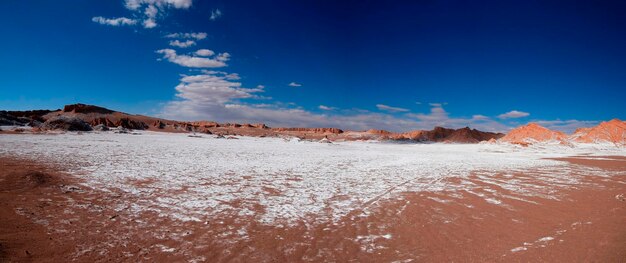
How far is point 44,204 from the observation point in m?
5.95

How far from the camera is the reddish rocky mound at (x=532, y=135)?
4613cm

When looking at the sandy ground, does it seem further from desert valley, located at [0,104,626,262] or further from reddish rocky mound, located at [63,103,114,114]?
reddish rocky mound, located at [63,103,114,114]

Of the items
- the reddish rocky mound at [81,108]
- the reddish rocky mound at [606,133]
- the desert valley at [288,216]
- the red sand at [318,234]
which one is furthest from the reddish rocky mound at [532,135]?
the reddish rocky mound at [81,108]

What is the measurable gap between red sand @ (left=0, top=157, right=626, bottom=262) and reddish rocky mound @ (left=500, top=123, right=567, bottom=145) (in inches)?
1771

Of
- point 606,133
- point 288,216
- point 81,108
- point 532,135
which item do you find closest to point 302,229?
point 288,216

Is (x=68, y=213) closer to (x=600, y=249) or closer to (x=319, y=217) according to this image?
(x=319, y=217)

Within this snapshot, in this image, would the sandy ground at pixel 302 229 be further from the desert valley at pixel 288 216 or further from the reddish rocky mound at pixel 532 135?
the reddish rocky mound at pixel 532 135

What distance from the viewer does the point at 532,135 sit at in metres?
49.4

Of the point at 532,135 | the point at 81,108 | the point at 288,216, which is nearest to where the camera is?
the point at 288,216

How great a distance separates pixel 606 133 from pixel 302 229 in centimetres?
5505

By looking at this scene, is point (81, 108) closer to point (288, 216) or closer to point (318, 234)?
point (288, 216)

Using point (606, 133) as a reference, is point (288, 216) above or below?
below

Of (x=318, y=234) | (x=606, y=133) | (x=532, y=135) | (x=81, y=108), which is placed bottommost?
(x=318, y=234)

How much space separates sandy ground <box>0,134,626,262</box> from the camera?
4.34 m
